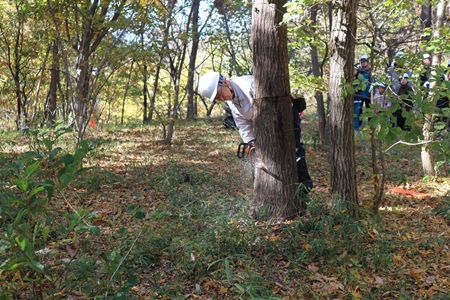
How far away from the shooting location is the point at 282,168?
4.21 metres

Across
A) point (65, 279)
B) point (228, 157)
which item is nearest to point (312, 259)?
point (65, 279)

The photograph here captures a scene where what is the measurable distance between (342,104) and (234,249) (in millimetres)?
1666

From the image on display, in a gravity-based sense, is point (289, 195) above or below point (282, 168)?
below

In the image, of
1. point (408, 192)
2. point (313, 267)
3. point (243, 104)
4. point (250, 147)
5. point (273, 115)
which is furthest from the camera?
point (408, 192)

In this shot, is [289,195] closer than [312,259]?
No

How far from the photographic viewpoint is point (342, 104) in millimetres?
3920

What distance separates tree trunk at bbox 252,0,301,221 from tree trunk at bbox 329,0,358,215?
442 mm

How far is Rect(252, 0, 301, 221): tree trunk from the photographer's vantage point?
13.6 feet

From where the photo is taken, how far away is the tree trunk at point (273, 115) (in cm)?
414

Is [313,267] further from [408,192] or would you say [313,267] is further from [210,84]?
[408,192]

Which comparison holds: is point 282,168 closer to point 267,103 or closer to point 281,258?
point 267,103

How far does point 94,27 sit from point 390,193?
6239 millimetres

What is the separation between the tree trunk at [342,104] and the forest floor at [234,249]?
0.27 m

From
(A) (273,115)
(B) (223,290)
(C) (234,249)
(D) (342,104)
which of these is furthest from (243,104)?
(B) (223,290)
